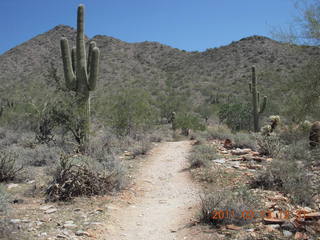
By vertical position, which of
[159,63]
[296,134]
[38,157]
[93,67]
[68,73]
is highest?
[159,63]

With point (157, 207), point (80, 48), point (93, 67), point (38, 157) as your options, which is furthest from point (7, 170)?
point (80, 48)

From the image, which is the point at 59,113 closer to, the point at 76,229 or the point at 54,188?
the point at 54,188

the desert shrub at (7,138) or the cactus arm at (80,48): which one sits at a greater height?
the cactus arm at (80,48)

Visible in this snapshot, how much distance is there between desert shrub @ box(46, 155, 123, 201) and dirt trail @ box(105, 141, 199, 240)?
675 millimetres

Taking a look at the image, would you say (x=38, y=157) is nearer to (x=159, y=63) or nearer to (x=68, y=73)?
(x=68, y=73)

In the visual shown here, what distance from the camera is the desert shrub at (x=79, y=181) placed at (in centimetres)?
580

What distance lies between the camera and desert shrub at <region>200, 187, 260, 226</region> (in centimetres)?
445

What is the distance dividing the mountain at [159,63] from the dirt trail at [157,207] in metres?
22.8

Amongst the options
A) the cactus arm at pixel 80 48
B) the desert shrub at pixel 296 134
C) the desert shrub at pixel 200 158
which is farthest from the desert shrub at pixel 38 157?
the desert shrub at pixel 296 134

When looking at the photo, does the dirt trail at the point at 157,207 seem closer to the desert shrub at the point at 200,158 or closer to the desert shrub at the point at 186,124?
the desert shrub at the point at 200,158

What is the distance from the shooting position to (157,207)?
572 centimetres

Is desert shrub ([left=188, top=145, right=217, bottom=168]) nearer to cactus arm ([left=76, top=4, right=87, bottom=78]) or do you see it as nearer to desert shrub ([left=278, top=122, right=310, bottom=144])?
desert shrub ([left=278, top=122, right=310, bottom=144])

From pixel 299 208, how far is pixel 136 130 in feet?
33.9

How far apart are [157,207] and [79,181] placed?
1681 millimetres
